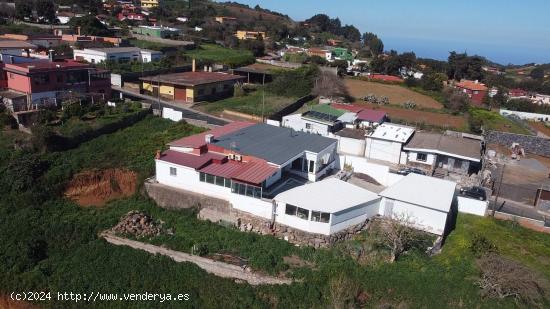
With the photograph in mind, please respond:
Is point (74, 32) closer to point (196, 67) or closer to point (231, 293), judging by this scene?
point (196, 67)

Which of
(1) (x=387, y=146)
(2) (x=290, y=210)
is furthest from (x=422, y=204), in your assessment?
(1) (x=387, y=146)

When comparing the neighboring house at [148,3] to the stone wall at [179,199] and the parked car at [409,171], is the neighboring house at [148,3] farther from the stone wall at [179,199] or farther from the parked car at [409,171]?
the parked car at [409,171]

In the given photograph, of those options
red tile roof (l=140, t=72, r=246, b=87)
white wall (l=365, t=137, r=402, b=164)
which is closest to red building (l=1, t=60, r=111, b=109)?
red tile roof (l=140, t=72, r=246, b=87)

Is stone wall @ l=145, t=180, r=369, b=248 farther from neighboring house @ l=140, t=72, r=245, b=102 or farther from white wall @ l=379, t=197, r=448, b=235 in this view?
neighboring house @ l=140, t=72, r=245, b=102

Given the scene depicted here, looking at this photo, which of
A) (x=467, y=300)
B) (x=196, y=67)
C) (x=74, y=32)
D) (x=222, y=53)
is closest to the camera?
(x=467, y=300)

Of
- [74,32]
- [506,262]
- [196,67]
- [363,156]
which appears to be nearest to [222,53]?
[196,67]

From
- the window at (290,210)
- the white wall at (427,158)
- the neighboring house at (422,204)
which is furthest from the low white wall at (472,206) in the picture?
the window at (290,210)

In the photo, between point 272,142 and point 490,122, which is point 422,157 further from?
point 490,122
